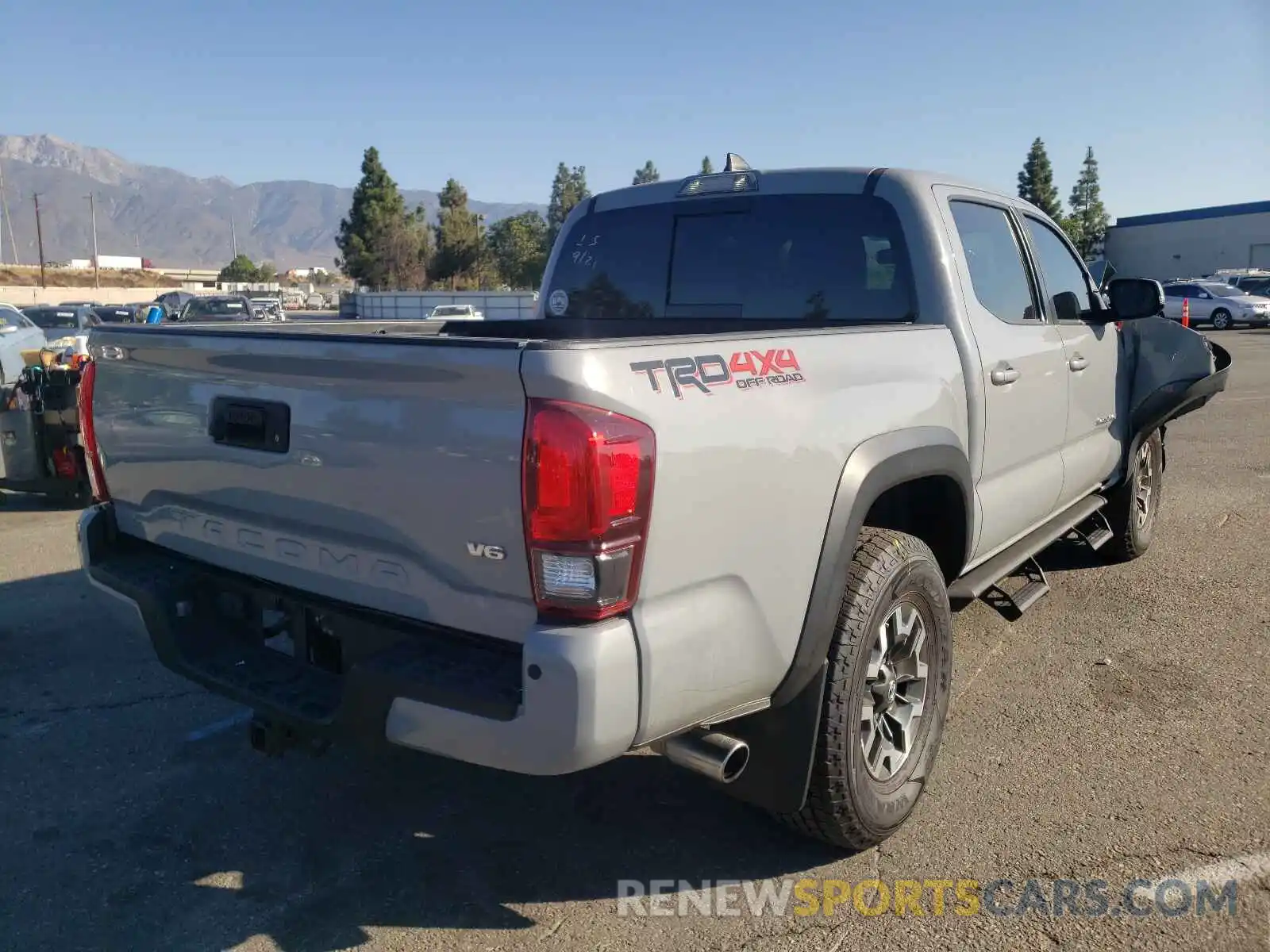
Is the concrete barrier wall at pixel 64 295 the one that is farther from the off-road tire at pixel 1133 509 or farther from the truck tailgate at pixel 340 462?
the truck tailgate at pixel 340 462

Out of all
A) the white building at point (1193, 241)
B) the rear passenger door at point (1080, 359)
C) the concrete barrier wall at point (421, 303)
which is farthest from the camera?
the white building at point (1193, 241)

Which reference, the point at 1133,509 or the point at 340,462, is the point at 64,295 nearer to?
the point at 1133,509

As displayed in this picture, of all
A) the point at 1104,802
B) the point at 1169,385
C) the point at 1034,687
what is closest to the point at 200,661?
the point at 1104,802

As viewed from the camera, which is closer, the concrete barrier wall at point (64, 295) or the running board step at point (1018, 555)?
the running board step at point (1018, 555)

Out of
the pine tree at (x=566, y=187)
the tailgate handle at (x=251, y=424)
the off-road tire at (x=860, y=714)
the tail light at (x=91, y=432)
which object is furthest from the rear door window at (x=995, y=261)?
the pine tree at (x=566, y=187)

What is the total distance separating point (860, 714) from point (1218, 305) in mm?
35527

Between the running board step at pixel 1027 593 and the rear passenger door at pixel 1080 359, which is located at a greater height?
the rear passenger door at pixel 1080 359

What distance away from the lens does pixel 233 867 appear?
3154mm

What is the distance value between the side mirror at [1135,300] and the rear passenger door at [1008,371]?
0.67 metres

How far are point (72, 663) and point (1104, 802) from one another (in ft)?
14.4

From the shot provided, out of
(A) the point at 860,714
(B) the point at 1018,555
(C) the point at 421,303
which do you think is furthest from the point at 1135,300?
(C) the point at 421,303

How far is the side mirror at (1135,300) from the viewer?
5000mm

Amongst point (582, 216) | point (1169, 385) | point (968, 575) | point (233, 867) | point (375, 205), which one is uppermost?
point (375, 205)

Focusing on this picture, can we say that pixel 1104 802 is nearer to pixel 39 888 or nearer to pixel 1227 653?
pixel 1227 653
